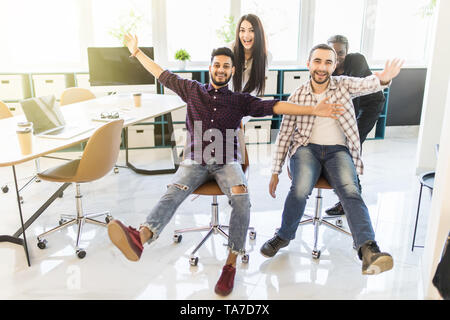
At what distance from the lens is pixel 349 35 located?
5.68 m

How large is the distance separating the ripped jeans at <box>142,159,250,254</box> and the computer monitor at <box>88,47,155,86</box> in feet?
6.64

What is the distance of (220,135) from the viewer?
2.62 meters

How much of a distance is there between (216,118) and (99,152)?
0.74 meters

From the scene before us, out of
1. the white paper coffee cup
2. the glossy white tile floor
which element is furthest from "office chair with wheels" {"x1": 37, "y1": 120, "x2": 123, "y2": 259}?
the white paper coffee cup

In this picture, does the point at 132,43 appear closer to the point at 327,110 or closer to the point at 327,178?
the point at 327,110

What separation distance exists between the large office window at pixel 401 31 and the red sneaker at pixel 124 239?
4.72m

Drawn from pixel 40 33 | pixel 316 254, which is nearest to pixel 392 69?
pixel 316 254

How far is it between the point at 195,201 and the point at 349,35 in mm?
3524

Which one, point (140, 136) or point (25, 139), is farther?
point (140, 136)

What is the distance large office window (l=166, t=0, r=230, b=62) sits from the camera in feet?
17.1

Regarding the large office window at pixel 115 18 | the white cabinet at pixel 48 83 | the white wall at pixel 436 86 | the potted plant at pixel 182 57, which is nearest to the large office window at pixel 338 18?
the potted plant at pixel 182 57

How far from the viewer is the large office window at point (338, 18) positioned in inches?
218

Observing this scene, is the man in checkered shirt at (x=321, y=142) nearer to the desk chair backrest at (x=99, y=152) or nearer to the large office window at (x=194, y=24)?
the desk chair backrest at (x=99, y=152)
